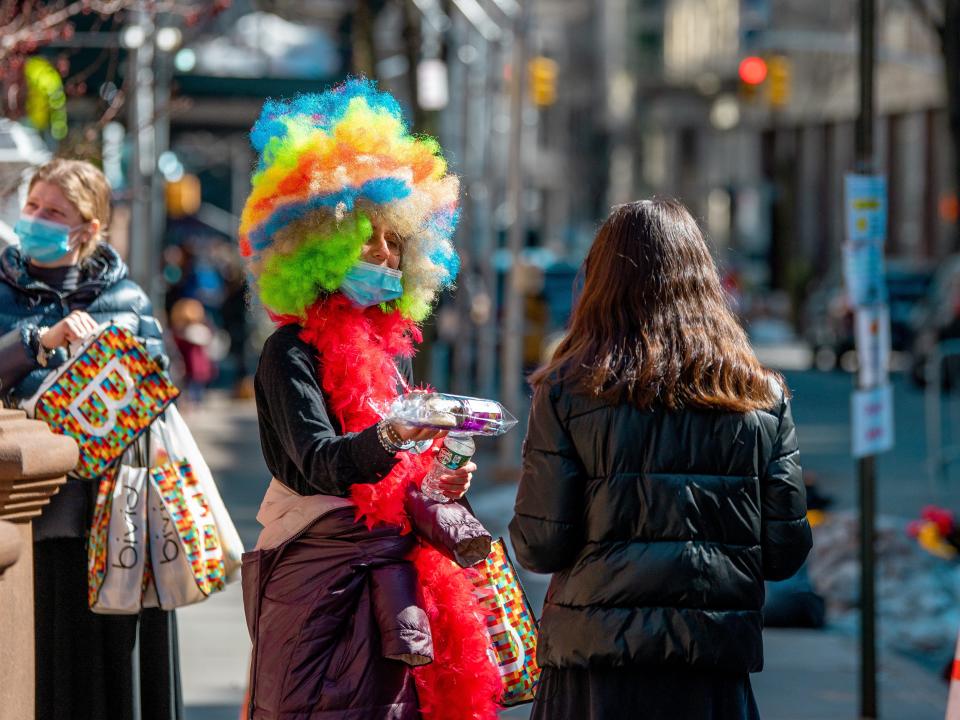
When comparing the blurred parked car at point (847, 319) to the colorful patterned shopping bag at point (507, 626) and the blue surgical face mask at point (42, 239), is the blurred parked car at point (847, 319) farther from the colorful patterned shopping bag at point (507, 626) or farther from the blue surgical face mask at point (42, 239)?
the colorful patterned shopping bag at point (507, 626)

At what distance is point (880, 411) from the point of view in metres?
6.59

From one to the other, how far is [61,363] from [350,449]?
4.50 ft

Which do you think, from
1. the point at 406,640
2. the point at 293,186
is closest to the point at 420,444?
the point at 406,640

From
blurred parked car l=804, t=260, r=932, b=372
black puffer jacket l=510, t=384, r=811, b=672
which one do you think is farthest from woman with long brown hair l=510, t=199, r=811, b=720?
blurred parked car l=804, t=260, r=932, b=372

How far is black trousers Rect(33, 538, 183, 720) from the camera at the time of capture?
182 inches

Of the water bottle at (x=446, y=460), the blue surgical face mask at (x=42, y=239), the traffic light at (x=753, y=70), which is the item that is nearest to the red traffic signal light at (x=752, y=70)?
the traffic light at (x=753, y=70)

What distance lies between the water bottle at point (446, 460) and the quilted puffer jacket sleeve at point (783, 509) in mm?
676

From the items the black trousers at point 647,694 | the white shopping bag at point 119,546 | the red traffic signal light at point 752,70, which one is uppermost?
the red traffic signal light at point 752,70

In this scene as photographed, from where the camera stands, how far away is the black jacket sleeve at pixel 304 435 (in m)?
3.70

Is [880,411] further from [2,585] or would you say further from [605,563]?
[2,585]

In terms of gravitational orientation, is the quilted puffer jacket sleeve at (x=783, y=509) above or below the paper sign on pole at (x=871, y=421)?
above

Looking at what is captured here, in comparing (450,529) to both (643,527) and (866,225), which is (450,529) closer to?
(643,527)

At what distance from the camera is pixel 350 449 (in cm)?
371

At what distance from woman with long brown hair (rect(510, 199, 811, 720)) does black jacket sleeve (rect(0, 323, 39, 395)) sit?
1.64m
